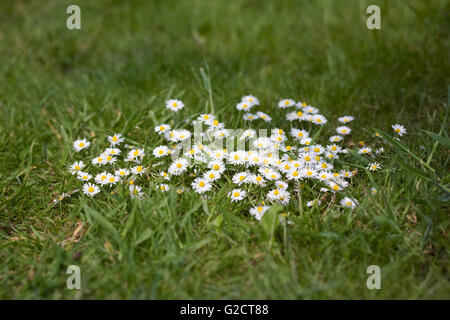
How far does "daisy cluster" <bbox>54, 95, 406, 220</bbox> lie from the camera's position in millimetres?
2104

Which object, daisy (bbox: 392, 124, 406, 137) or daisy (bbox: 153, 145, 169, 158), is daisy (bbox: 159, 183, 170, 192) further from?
daisy (bbox: 392, 124, 406, 137)

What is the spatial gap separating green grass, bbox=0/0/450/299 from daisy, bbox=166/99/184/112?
88 millimetres

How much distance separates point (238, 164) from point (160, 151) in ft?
1.46

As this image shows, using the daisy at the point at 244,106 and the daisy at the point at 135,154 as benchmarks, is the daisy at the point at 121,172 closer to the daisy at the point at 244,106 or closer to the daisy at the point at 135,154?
the daisy at the point at 135,154

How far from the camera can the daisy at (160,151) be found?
231 cm

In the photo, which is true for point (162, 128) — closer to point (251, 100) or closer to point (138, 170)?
point (138, 170)

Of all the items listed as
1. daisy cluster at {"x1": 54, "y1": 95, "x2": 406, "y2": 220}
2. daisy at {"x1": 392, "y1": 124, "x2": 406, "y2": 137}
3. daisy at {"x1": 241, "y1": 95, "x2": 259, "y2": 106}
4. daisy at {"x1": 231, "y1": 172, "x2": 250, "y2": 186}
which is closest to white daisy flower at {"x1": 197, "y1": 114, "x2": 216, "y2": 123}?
daisy cluster at {"x1": 54, "y1": 95, "x2": 406, "y2": 220}

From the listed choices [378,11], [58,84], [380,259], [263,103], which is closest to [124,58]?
[58,84]

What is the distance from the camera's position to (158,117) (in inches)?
107

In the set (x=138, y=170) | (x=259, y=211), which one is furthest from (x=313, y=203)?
(x=138, y=170)

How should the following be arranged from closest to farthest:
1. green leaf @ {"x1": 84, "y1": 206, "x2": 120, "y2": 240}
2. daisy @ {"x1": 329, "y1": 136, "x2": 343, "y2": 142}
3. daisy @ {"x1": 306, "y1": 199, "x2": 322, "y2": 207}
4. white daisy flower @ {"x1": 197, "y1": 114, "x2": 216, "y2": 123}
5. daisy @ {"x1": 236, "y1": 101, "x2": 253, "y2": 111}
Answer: green leaf @ {"x1": 84, "y1": 206, "x2": 120, "y2": 240} → daisy @ {"x1": 306, "y1": 199, "x2": 322, "y2": 207} → daisy @ {"x1": 329, "y1": 136, "x2": 343, "y2": 142} → white daisy flower @ {"x1": 197, "y1": 114, "x2": 216, "y2": 123} → daisy @ {"x1": 236, "y1": 101, "x2": 253, "y2": 111}

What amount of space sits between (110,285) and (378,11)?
132 inches

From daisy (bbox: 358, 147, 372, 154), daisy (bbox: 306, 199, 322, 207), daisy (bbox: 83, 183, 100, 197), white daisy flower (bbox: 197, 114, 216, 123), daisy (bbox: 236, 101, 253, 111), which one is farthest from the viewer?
daisy (bbox: 236, 101, 253, 111)
